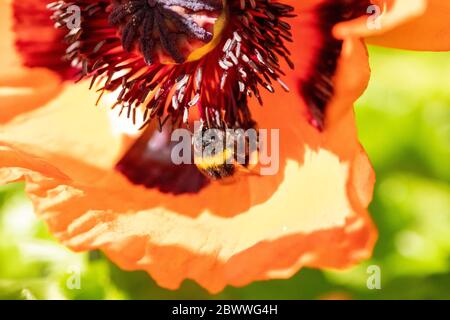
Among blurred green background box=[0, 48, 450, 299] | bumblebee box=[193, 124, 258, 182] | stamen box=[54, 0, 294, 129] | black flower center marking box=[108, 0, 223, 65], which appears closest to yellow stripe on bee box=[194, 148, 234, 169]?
bumblebee box=[193, 124, 258, 182]

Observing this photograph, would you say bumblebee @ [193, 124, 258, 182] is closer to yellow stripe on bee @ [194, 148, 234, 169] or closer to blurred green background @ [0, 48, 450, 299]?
yellow stripe on bee @ [194, 148, 234, 169]

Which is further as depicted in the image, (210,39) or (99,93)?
(99,93)

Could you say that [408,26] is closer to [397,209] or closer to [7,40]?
[397,209]

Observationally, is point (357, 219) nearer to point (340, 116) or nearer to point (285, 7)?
point (340, 116)

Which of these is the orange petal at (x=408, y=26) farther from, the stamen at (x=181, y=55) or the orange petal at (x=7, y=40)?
the orange petal at (x=7, y=40)

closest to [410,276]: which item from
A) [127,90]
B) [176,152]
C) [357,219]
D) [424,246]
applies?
[424,246]
